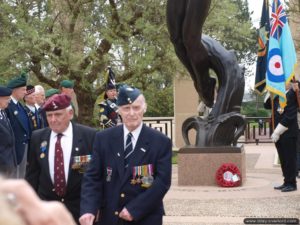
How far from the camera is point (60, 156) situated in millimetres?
3951

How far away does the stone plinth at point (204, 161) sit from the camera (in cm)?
935

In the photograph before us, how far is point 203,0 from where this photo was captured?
29.2ft

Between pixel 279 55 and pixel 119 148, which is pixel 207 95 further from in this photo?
pixel 119 148

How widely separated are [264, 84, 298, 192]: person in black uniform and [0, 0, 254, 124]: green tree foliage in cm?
648

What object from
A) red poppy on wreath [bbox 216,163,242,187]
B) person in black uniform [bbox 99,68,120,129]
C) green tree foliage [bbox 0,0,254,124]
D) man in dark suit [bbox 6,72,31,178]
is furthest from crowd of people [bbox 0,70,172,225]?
green tree foliage [bbox 0,0,254,124]

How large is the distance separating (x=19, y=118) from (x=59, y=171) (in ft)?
12.0

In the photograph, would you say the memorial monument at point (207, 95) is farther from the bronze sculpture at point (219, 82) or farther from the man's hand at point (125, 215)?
the man's hand at point (125, 215)

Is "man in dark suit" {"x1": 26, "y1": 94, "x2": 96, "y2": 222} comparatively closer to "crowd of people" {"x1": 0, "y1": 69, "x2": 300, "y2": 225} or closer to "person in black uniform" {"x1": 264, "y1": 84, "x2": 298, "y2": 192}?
"crowd of people" {"x1": 0, "y1": 69, "x2": 300, "y2": 225}

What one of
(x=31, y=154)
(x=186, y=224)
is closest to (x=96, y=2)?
(x=186, y=224)

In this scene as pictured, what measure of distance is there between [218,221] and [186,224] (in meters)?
0.38

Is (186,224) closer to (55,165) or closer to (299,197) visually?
(299,197)

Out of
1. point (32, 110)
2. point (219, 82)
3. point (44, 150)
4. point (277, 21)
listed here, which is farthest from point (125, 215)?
point (277, 21)

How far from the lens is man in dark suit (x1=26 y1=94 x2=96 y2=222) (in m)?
3.97

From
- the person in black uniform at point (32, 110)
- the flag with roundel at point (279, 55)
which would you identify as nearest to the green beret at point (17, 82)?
the person in black uniform at point (32, 110)
